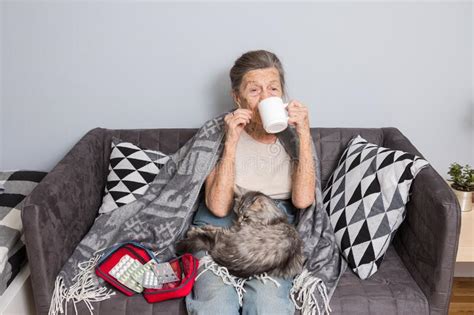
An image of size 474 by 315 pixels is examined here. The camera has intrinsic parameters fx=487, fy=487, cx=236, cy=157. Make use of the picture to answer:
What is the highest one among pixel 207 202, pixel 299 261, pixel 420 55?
pixel 420 55

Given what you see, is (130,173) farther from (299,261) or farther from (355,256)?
(355,256)

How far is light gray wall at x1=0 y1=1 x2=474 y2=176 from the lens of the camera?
86.7 inches

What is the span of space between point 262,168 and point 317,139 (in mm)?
416

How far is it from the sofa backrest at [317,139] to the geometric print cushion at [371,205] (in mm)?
249

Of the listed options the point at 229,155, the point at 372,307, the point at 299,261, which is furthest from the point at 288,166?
the point at 372,307

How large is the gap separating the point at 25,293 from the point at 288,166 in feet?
3.49

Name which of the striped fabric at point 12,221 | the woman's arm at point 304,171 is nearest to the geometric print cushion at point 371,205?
the woman's arm at point 304,171

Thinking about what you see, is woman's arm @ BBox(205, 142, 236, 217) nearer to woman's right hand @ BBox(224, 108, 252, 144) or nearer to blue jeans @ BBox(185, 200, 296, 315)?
woman's right hand @ BBox(224, 108, 252, 144)

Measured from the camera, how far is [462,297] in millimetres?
2207

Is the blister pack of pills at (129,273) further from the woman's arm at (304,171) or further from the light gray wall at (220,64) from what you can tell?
the light gray wall at (220,64)

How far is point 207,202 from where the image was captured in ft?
6.06

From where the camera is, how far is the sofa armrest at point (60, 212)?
1.54 metres

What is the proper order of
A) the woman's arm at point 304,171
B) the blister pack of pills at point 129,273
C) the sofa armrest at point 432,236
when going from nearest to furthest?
the sofa armrest at point 432,236 < the blister pack of pills at point 129,273 < the woman's arm at point 304,171

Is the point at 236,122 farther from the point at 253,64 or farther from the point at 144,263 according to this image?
the point at 144,263
